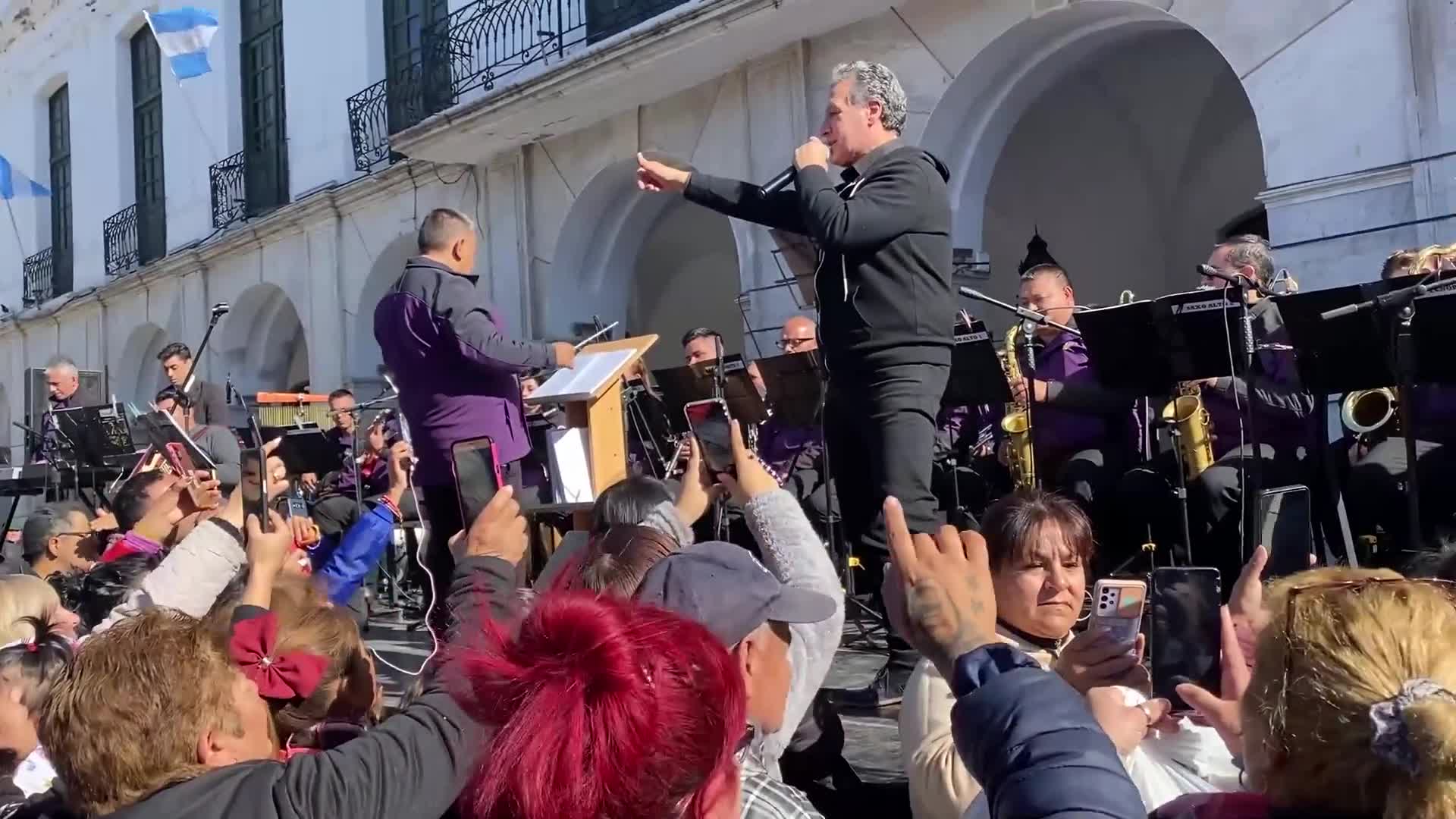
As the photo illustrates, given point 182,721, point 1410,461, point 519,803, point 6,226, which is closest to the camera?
point 519,803

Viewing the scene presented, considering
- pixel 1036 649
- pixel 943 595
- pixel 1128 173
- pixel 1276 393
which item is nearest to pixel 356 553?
pixel 1036 649

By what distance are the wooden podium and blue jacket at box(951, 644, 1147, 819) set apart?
3.50m

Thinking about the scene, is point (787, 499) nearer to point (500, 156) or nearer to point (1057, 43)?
point (1057, 43)

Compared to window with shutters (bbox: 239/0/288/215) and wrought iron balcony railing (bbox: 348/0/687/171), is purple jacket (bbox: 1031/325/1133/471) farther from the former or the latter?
window with shutters (bbox: 239/0/288/215)

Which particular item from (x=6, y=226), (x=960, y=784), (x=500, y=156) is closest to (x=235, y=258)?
(x=500, y=156)

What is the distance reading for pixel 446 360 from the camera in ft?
15.3

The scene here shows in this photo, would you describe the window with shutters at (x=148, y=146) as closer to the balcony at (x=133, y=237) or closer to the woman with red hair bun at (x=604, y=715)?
the balcony at (x=133, y=237)

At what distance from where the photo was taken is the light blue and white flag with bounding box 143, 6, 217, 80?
16531 mm

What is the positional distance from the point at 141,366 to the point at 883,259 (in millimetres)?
19296

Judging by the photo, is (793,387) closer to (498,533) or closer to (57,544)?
(57,544)

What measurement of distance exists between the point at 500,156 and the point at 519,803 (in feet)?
40.2

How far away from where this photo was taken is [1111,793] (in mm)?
1242

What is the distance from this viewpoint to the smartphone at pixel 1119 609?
190 centimetres

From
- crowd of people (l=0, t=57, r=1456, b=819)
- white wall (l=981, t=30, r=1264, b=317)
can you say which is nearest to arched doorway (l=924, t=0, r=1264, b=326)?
white wall (l=981, t=30, r=1264, b=317)
